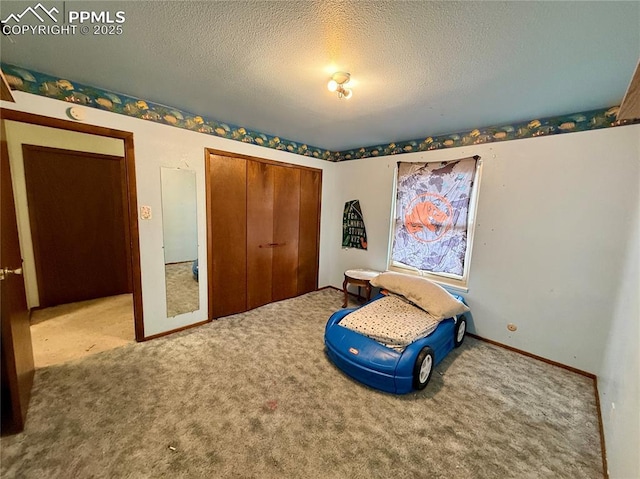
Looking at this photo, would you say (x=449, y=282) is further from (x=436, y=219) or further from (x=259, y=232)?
(x=259, y=232)

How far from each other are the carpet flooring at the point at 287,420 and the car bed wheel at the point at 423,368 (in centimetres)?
8

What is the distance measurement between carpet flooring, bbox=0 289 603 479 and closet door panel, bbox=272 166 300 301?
146 cm

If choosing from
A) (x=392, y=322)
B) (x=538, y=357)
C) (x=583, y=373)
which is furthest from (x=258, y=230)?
(x=583, y=373)

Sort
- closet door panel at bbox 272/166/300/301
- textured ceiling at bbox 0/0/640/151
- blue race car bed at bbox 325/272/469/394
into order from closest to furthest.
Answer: textured ceiling at bbox 0/0/640/151 → blue race car bed at bbox 325/272/469/394 → closet door panel at bbox 272/166/300/301

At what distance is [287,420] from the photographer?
1740 mm

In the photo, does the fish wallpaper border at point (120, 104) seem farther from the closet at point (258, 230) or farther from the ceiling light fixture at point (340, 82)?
the ceiling light fixture at point (340, 82)

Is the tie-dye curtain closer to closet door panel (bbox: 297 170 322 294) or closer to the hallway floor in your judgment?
closet door panel (bbox: 297 170 322 294)

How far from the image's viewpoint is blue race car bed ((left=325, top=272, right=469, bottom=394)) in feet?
6.59

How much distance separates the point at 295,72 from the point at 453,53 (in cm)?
104

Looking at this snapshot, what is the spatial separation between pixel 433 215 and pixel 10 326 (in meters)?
3.92

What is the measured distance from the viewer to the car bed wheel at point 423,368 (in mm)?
1996

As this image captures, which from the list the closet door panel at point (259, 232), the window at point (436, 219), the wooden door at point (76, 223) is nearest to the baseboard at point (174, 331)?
the closet door panel at point (259, 232)

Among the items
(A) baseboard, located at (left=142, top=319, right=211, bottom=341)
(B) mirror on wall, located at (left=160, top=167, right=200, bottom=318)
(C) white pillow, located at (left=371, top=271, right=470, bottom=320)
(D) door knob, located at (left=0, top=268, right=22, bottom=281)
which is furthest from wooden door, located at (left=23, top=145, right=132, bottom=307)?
(C) white pillow, located at (left=371, top=271, right=470, bottom=320)

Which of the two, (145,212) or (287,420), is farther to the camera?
(145,212)
